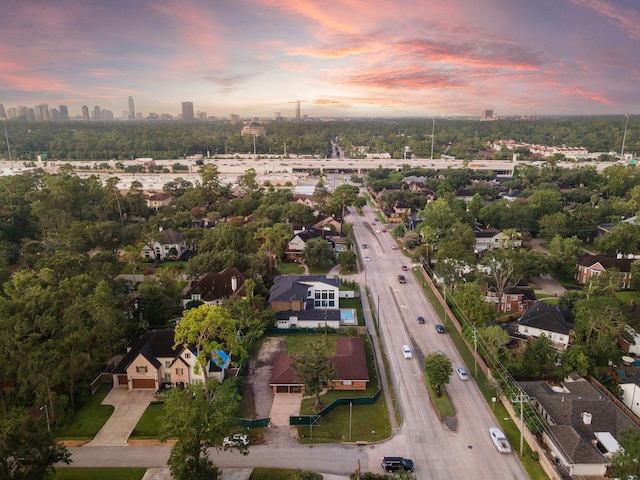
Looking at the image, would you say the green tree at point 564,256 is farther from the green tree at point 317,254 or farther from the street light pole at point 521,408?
the street light pole at point 521,408

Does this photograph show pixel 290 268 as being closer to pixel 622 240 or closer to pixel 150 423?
pixel 150 423

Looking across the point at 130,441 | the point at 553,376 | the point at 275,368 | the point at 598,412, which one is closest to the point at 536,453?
the point at 598,412

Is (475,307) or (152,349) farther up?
(475,307)

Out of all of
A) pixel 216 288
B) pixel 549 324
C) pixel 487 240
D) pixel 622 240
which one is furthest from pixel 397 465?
pixel 622 240

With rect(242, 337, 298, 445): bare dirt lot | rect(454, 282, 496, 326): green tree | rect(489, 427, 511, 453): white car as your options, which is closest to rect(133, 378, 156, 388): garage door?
rect(242, 337, 298, 445): bare dirt lot

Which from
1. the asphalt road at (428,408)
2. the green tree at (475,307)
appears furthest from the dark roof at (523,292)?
the asphalt road at (428,408)

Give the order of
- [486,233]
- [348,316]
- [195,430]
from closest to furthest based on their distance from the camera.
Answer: [195,430] → [348,316] → [486,233]

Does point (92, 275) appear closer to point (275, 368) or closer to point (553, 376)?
point (275, 368)
